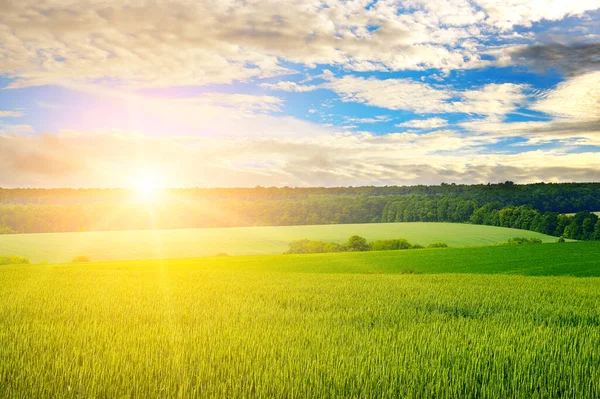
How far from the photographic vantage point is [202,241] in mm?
78438

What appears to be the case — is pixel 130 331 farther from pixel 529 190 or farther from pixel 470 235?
pixel 529 190

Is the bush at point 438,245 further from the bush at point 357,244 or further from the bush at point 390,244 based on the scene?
the bush at point 357,244

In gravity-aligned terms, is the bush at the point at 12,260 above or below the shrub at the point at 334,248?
below

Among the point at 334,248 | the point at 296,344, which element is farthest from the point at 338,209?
the point at 296,344

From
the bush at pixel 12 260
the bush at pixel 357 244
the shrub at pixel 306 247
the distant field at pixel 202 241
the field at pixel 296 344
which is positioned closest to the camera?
the field at pixel 296 344

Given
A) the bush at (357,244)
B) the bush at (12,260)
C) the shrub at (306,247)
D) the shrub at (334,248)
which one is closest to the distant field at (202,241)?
the shrub at (306,247)

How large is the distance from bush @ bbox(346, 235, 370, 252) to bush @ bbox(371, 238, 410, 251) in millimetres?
1324

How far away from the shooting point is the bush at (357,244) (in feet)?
254

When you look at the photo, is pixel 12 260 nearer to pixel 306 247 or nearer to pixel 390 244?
pixel 306 247

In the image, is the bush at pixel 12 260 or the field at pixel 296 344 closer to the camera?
the field at pixel 296 344

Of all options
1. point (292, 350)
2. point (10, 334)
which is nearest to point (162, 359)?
point (292, 350)

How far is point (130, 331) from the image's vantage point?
10195 millimetres

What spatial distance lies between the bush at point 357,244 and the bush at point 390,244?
52.1 inches

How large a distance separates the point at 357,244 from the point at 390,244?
5287 millimetres
